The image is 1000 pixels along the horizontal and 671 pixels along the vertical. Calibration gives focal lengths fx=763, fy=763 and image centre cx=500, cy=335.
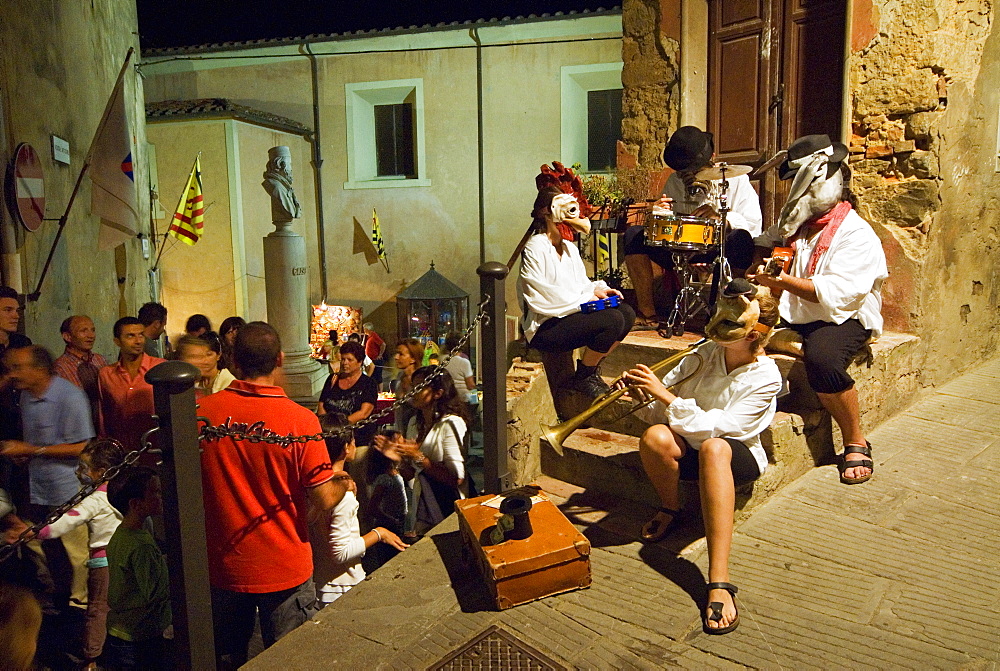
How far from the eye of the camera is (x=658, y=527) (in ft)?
13.5

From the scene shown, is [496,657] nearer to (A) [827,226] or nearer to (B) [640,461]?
(B) [640,461]

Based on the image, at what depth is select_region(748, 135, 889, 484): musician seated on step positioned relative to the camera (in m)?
4.58

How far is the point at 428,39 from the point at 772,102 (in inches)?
470

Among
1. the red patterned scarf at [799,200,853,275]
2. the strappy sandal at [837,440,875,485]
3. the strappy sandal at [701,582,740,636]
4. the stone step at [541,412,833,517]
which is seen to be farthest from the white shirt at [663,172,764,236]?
the strappy sandal at [701,582,740,636]

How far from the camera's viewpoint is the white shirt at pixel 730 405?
146 inches

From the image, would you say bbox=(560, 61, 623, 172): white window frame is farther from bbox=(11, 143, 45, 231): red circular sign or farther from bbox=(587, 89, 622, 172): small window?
bbox=(11, 143, 45, 231): red circular sign

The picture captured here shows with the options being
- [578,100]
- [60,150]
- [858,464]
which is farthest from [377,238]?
[858,464]

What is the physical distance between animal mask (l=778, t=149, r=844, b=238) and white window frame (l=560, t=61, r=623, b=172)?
11616 millimetres

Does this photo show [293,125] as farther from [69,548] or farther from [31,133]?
[69,548]

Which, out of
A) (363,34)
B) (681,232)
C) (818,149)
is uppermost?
(363,34)

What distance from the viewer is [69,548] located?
462cm

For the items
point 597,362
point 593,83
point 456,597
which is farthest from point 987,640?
point 593,83

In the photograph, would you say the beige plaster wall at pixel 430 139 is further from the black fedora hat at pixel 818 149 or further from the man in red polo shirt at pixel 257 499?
the man in red polo shirt at pixel 257 499

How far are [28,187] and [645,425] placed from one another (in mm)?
6597
